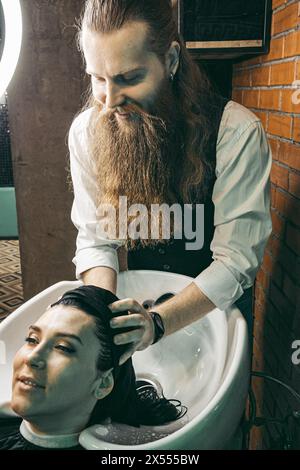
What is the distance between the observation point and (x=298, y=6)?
114 cm

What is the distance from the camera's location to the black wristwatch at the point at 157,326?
2.95 feet

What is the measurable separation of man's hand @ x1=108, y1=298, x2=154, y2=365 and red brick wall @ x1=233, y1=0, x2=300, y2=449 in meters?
0.54

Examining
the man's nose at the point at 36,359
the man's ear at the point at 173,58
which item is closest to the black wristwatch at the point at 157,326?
the man's nose at the point at 36,359

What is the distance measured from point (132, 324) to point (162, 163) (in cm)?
49

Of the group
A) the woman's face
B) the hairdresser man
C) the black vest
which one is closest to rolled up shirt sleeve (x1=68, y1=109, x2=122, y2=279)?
the hairdresser man

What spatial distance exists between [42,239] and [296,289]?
95cm

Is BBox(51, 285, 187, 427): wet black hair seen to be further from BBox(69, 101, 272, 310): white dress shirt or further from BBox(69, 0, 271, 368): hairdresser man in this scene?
BBox(69, 101, 272, 310): white dress shirt

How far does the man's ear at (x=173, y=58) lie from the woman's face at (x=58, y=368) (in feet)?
2.10

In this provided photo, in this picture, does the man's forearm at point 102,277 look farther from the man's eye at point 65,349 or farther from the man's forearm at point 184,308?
the man's eye at point 65,349

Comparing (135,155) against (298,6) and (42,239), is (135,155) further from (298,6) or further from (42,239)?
(42,239)

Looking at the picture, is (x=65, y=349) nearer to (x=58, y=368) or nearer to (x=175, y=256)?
(x=58, y=368)

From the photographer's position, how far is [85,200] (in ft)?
4.03

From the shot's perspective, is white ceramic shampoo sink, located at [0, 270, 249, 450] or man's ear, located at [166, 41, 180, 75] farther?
man's ear, located at [166, 41, 180, 75]

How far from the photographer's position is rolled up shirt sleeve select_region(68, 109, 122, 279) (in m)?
1.19
